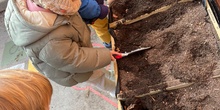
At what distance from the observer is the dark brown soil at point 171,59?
125 centimetres

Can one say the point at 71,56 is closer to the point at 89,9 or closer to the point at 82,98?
the point at 89,9

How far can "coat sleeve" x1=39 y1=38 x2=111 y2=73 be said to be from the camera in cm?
129

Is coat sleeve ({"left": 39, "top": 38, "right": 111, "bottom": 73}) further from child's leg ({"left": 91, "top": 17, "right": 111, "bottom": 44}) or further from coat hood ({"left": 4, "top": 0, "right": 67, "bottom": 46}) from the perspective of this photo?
child's leg ({"left": 91, "top": 17, "right": 111, "bottom": 44})

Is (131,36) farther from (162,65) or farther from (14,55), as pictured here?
(14,55)

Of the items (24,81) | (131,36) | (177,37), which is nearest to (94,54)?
(131,36)

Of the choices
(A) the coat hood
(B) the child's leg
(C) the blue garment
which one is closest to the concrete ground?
(B) the child's leg

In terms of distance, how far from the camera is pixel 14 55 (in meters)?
2.43

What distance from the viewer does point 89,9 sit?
4.99 feet

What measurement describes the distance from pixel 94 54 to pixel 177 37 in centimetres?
36

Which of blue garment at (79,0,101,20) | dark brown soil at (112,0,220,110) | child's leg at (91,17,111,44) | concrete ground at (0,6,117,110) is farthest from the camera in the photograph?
concrete ground at (0,6,117,110)

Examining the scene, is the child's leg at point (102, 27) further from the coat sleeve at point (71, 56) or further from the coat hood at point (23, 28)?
the coat hood at point (23, 28)

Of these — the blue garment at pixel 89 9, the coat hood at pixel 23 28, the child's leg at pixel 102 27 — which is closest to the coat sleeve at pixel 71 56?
the coat hood at pixel 23 28

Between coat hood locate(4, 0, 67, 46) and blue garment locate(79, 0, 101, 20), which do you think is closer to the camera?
coat hood locate(4, 0, 67, 46)

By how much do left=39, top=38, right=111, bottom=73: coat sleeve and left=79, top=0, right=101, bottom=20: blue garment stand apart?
21 centimetres
